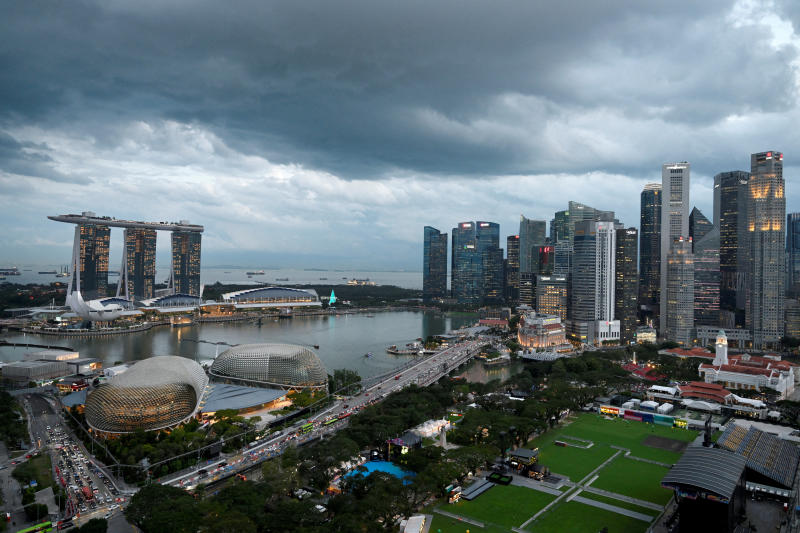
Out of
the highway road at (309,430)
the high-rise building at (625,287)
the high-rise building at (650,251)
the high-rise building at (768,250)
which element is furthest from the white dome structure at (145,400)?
the high-rise building at (650,251)

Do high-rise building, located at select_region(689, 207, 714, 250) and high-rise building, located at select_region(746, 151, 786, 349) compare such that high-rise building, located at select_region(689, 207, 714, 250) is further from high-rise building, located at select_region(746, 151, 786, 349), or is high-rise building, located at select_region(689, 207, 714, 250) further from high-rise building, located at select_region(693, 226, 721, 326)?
high-rise building, located at select_region(746, 151, 786, 349)

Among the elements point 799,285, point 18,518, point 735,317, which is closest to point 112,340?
point 18,518

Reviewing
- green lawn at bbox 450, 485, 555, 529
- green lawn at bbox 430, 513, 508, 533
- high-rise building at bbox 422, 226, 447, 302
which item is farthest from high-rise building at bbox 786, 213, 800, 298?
green lawn at bbox 430, 513, 508, 533

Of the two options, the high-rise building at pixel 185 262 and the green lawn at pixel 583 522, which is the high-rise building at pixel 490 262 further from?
the green lawn at pixel 583 522

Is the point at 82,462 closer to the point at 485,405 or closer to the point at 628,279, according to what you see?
the point at 485,405

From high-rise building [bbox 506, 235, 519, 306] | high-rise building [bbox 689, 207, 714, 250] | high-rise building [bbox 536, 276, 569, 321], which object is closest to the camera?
high-rise building [bbox 536, 276, 569, 321]
